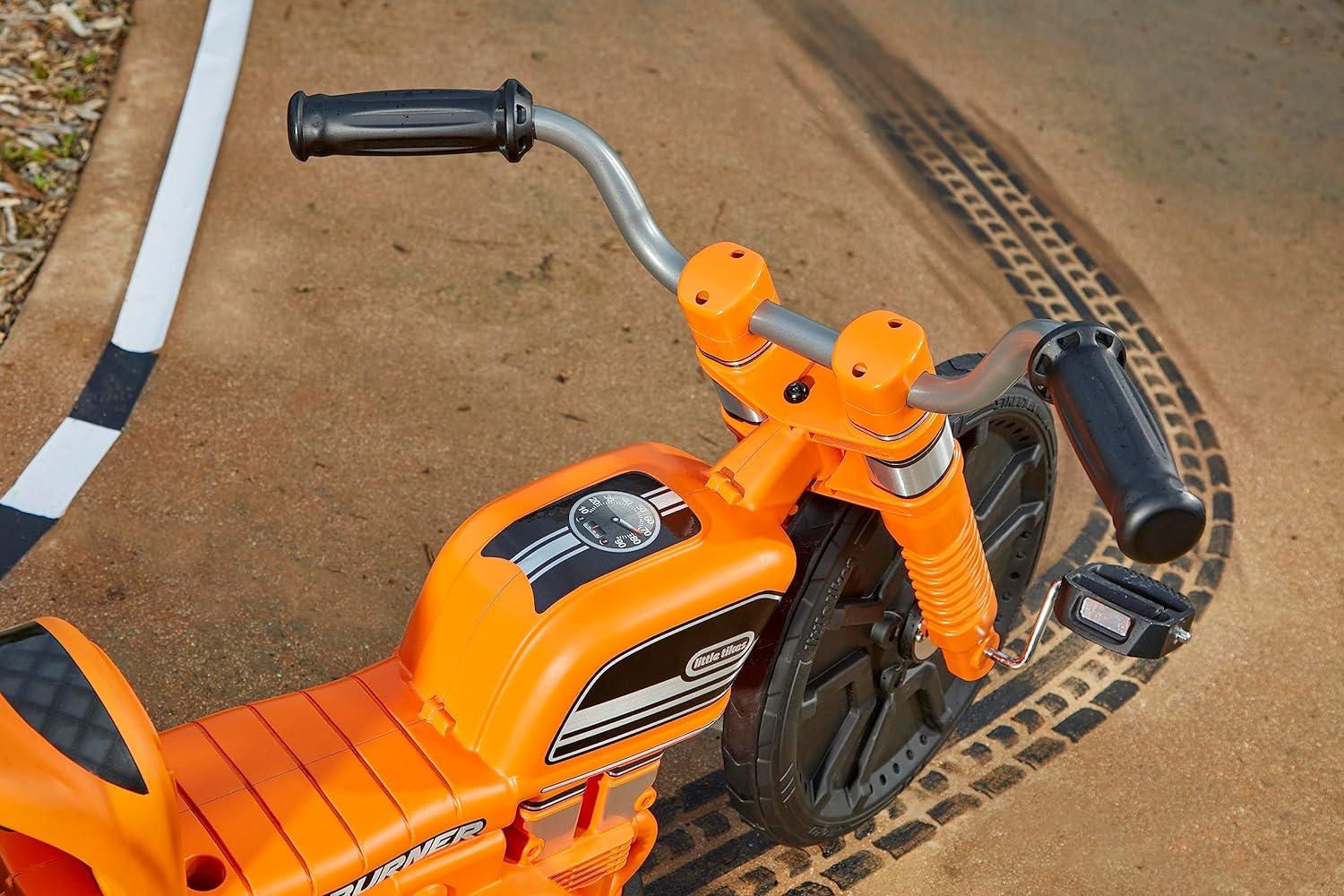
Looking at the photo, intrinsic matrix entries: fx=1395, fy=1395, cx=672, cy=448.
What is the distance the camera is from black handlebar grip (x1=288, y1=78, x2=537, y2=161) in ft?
6.57

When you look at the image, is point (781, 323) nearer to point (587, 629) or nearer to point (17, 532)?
point (587, 629)

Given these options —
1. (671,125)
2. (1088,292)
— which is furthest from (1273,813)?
(671,125)

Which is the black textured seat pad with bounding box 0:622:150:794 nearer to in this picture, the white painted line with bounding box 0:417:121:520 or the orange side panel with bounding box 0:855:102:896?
the orange side panel with bounding box 0:855:102:896

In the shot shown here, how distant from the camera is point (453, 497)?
350cm

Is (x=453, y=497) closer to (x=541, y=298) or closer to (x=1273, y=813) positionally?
(x=541, y=298)

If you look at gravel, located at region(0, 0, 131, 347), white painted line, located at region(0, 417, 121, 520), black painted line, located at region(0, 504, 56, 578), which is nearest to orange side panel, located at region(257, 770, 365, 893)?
black painted line, located at region(0, 504, 56, 578)

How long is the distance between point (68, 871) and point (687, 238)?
3.00 metres

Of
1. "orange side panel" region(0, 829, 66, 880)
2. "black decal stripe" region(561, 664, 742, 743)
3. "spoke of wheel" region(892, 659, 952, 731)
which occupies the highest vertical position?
"black decal stripe" region(561, 664, 742, 743)

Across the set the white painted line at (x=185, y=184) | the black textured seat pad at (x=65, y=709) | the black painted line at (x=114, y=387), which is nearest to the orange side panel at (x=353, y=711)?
the black textured seat pad at (x=65, y=709)

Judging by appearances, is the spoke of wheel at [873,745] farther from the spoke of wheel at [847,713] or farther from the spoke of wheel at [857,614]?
the spoke of wheel at [857,614]

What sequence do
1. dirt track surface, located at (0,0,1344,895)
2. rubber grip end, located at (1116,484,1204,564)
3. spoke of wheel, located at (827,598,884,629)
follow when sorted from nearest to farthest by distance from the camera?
rubber grip end, located at (1116,484,1204,564), spoke of wheel, located at (827,598,884,629), dirt track surface, located at (0,0,1344,895)

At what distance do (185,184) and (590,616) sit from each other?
2.86 m

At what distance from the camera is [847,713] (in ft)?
8.82

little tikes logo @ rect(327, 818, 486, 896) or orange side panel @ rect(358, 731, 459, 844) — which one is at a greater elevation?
orange side panel @ rect(358, 731, 459, 844)
